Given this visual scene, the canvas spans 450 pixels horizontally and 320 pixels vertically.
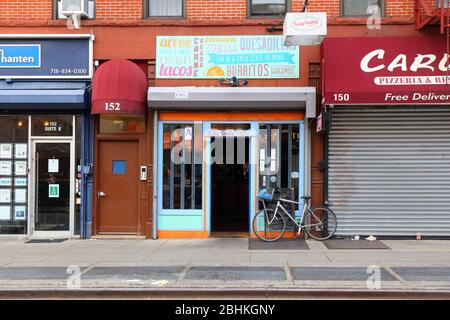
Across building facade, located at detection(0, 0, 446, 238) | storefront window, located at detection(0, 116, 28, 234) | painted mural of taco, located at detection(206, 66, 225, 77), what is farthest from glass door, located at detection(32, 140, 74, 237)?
painted mural of taco, located at detection(206, 66, 225, 77)

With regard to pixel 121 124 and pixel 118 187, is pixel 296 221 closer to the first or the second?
pixel 118 187

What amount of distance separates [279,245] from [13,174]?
6.42 metres

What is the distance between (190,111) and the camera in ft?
38.9

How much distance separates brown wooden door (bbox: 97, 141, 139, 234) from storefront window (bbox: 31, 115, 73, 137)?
2.81ft

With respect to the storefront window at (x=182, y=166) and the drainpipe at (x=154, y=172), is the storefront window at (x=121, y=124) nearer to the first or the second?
the drainpipe at (x=154, y=172)

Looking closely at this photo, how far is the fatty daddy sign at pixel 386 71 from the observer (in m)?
10.8

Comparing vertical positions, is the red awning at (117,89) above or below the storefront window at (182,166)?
above

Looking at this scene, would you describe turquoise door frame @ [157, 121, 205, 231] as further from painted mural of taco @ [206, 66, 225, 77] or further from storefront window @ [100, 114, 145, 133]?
painted mural of taco @ [206, 66, 225, 77]

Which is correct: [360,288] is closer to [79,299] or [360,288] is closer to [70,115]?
[79,299]

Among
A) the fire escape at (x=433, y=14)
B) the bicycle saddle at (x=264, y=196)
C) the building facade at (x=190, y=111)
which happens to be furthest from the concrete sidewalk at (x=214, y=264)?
the fire escape at (x=433, y=14)

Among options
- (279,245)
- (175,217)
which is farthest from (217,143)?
(279,245)

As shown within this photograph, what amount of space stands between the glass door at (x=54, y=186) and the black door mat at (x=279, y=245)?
432 cm

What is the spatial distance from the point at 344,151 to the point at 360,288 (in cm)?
486

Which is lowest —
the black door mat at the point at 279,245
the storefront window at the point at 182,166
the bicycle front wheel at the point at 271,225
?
the black door mat at the point at 279,245
